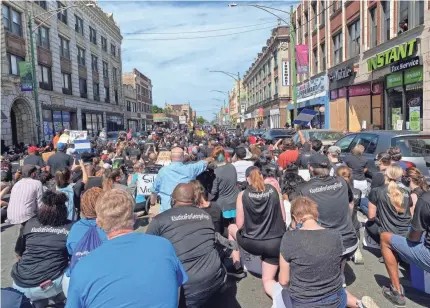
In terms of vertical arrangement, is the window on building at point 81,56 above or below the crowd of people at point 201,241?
above

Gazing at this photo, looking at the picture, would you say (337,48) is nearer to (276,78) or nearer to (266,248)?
(276,78)

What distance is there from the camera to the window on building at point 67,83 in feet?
115

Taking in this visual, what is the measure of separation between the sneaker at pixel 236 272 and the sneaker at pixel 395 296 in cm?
180

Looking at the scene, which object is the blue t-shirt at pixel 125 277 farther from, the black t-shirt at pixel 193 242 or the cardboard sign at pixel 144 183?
the cardboard sign at pixel 144 183

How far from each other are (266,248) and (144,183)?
14.7 ft

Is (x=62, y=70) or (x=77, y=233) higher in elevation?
(x=62, y=70)

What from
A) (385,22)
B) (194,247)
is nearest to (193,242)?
(194,247)

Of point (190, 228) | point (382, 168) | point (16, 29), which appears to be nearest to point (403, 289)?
point (382, 168)

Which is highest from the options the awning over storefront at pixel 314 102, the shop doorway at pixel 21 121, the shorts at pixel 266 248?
the awning over storefront at pixel 314 102

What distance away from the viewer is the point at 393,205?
14.8ft

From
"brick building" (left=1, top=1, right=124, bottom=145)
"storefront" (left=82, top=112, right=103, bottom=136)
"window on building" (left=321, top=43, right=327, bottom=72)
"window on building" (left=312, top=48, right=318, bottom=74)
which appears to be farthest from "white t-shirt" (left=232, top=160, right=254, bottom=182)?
"storefront" (left=82, top=112, right=103, bottom=136)

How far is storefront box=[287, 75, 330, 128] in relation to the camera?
91.2ft

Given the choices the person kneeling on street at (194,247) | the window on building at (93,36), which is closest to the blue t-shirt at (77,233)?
the person kneeling on street at (194,247)

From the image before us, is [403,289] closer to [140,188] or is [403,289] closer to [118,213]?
[118,213]
